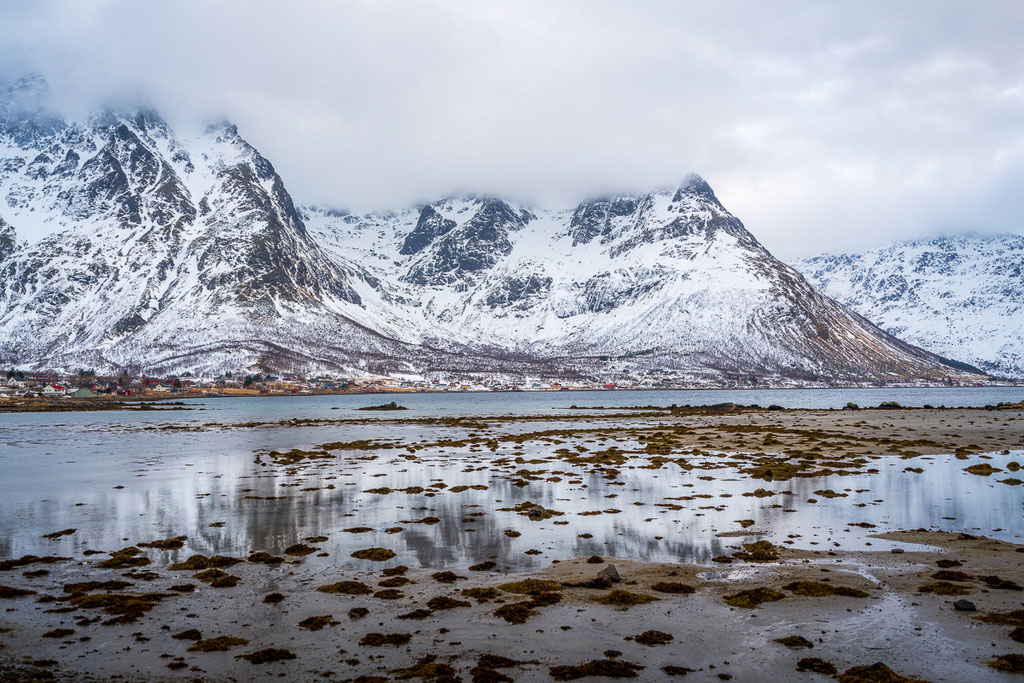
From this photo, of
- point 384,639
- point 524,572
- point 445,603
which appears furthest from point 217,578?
point 524,572

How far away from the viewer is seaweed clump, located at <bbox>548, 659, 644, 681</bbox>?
12.6 metres

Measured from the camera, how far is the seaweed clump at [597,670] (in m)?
12.6

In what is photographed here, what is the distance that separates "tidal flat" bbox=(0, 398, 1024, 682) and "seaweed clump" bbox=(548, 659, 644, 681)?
7 cm

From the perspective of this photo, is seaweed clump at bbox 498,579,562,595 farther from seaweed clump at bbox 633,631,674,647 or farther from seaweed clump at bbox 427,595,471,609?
seaweed clump at bbox 633,631,674,647

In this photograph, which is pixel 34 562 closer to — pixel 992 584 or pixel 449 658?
pixel 449 658

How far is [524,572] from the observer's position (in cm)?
1983

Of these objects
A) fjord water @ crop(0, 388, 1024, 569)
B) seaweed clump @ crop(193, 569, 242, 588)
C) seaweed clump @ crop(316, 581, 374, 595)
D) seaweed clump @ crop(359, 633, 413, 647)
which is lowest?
fjord water @ crop(0, 388, 1024, 569)

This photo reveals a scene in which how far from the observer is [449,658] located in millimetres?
13547

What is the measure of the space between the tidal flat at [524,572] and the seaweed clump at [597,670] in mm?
68

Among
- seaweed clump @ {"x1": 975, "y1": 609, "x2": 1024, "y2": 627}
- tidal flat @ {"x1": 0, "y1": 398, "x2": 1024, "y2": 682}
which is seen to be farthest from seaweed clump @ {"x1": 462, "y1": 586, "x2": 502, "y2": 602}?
seaweed clump @ {"x1": 975, "y1": 609, "x2": 1024, "y2": 627}

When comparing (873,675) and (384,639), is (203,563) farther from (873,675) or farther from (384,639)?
(873,675)

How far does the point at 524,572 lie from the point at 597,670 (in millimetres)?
7230

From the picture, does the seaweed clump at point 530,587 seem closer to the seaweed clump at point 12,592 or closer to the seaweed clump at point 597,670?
the seaweed clump at point 597,670

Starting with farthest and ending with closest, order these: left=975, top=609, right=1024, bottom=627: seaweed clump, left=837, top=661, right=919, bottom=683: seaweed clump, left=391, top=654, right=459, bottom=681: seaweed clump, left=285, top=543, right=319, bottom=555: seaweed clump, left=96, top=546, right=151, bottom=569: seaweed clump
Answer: left=285, top=543, right=319, bottom=555: seaweed clump
left=96, top=546, right=151, bottom=569: seaweed clump
left=975, top=609, right=1024, bottom=627: seaweed clump
left=391, top=654, right=459, bottom=681: seaweed clump
left=837, top=661, right=919, bottom=683: seaweed clump
